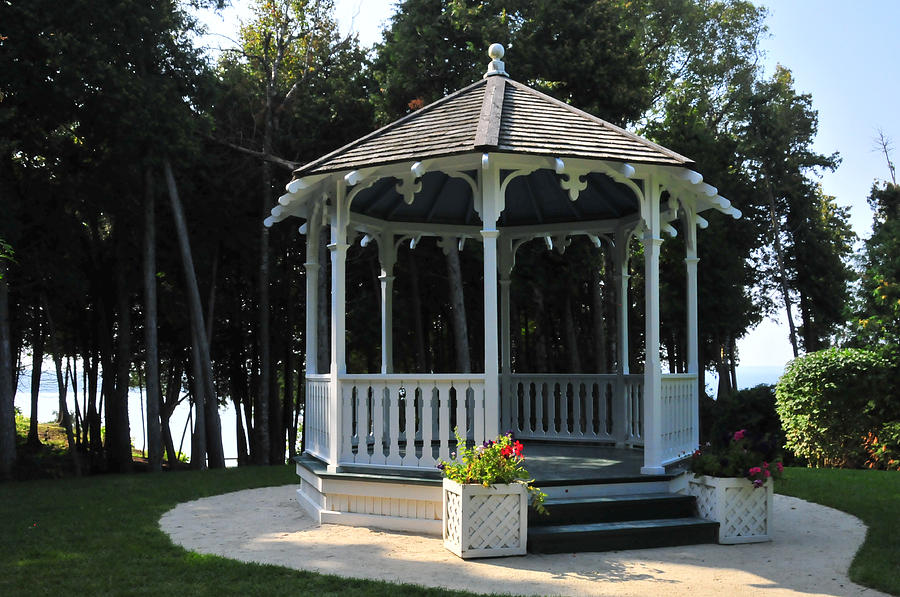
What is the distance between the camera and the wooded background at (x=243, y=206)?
49.3 feet

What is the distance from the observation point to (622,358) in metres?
11.6

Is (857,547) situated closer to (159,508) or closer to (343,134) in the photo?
(159,508)

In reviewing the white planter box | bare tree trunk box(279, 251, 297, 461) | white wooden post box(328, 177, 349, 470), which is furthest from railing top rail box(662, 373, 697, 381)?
bare tree trunk box(279, 251, 297, 461)

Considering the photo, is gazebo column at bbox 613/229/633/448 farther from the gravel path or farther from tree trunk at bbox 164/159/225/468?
tree trunk at bbox 164/159/225/468

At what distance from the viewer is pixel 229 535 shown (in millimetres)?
7926

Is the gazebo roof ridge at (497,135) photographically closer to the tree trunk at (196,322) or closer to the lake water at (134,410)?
the tree trunk at (196,322)

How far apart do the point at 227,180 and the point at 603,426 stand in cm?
1108

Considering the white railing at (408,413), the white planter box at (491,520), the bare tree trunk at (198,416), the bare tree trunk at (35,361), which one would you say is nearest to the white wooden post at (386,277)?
the white railing at (408,413)

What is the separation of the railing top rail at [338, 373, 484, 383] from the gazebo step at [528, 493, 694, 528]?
127cm

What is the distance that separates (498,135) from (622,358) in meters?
4.72

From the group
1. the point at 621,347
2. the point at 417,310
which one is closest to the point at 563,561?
the point at 621,347

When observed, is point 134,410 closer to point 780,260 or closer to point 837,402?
point 780,260

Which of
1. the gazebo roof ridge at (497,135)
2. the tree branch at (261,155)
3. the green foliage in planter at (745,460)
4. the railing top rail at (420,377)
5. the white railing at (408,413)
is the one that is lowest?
the green foliage in planter at (745,460)

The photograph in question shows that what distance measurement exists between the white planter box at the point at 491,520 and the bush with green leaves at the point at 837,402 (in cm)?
976
